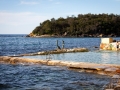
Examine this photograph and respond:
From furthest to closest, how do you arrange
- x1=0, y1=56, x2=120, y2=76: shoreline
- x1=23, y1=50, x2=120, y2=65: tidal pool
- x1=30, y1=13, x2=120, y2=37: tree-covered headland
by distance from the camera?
x1=30, y1=13, x2=120, y2=37: tree-covered headland → x1=23, y1=50, x2=120, y2=65: tidal pool → x1=0, y1=56, x2=120, y2=76: shoreline

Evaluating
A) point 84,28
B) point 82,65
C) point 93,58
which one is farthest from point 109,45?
point 84,28

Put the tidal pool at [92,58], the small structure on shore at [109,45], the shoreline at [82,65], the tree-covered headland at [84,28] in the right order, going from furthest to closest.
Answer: the tree-covered headland at [84,28] → the small structure on shore at [109,45] → the tidal pool at [92,58] → the shoreline at [82,65]

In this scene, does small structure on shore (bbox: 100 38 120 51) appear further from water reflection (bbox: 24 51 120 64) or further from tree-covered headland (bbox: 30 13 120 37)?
tree-covered headland (bbox: 30 13 120 37)

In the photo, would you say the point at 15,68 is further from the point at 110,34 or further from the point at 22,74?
the point at 110,34

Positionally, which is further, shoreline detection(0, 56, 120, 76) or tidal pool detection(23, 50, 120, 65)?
tidal pool detection(23, 50, 120, 65)

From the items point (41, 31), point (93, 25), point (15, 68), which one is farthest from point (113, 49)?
point (41, 31)

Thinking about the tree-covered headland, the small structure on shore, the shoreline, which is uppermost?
the tree-covered headland

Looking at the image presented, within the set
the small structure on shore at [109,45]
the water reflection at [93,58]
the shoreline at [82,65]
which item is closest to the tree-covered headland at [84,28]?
the small structure on shore at [109,45]

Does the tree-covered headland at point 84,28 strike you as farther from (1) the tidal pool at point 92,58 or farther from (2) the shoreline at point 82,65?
(2) the shoreline at point 82,65

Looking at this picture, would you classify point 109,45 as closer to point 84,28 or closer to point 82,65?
point 82,65

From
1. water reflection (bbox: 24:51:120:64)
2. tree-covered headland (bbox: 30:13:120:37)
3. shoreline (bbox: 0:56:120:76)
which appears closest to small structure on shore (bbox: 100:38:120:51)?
water reflection (bbox: 24:51:120:64)

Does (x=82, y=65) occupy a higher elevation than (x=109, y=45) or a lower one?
lower

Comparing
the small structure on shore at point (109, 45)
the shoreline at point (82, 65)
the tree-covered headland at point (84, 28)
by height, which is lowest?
the shoreline at point (82, 65)

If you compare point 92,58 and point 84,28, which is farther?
point 84,28
